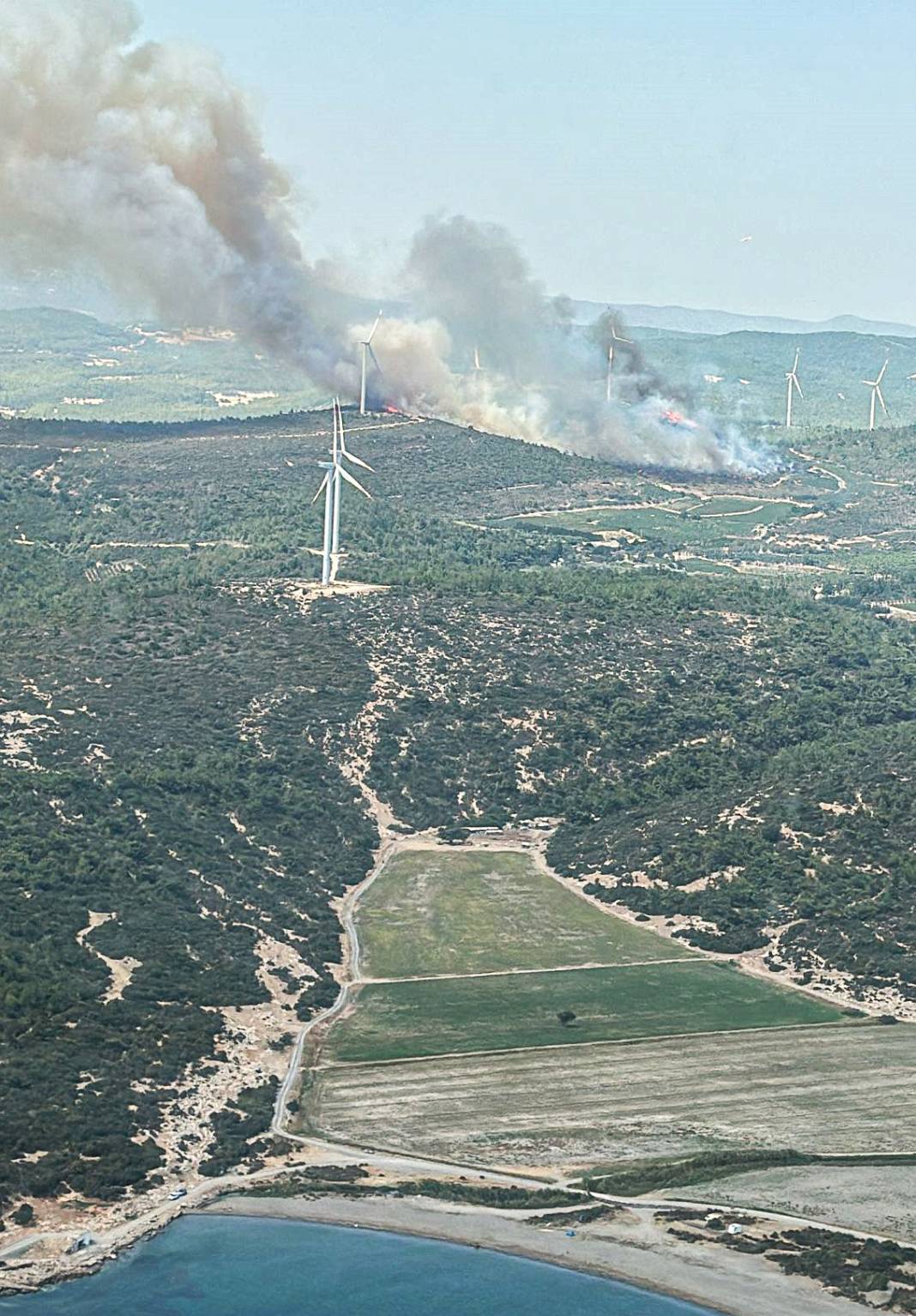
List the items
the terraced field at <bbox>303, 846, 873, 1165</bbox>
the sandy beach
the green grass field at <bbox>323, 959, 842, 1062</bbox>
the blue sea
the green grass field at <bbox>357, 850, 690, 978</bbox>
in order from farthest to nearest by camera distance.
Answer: the green grass field at <bbox>357, 850, 690, 978</bbox> → the green grass field at <bbox>323, 959, 842, 1062</bbox> → the terraced field at <bbox>303, 846, 873, 1165</bbox> → the sandy beach → the blue sea

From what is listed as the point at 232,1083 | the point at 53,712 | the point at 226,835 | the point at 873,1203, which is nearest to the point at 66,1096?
the point at 232,1083

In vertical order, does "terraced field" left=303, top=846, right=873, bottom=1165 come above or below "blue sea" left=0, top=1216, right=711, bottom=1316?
above

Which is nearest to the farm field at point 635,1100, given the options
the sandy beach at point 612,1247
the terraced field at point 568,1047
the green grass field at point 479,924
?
the terraced field at point 568,1047

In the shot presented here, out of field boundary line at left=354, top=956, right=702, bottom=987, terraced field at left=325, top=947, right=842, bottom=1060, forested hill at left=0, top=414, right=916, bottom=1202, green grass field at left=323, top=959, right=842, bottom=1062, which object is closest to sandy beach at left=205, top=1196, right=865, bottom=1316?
forested hill at left=0, top=414, right=916, bottom=1202

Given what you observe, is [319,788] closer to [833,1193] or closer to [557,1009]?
[557,1009]

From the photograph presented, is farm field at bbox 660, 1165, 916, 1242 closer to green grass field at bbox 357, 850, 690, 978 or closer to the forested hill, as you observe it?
the forested hill

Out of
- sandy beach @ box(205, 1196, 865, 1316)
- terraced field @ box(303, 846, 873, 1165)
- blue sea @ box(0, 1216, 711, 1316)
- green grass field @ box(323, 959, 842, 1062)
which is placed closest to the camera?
blue sea @ box(0, 1216, 711, 1316)

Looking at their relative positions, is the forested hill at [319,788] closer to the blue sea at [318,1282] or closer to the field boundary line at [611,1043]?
the field boundary line at [611,1043]
